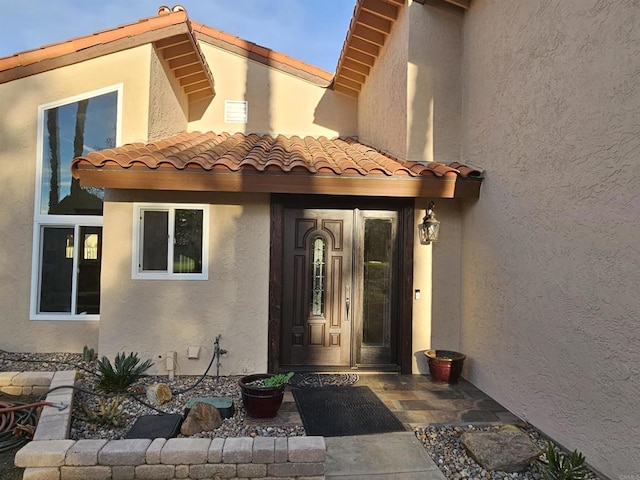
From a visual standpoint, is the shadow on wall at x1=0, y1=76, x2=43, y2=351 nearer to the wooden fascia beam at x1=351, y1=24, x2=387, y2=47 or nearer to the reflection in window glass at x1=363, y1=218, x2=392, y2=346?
the reflection in window glass at x1=363, y1=218, x2=392, y2=346

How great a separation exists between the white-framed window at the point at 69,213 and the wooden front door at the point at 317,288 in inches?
155

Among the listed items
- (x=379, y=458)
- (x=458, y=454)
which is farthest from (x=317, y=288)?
(x=458, y=454)

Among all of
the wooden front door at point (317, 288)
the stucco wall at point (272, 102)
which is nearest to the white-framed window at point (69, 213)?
the stucco wall at point (272, 102)

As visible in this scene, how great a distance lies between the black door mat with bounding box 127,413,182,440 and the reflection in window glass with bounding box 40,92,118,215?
4669 millimetres

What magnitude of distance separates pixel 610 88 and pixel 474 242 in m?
3.39

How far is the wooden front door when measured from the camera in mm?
7715

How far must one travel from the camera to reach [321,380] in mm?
7332

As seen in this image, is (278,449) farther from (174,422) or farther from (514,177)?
(514,177)

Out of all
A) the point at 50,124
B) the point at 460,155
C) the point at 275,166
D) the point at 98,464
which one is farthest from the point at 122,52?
the point at 98,464

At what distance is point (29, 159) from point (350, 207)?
648cm

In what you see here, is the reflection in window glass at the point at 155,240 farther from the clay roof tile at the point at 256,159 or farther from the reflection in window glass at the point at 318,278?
the reflection in window glass at the point at 318,278

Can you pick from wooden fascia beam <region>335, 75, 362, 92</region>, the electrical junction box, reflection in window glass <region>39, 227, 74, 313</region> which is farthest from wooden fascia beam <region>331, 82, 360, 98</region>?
the electrical junction box

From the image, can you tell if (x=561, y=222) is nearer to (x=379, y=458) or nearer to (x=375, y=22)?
(x=379, y=458)

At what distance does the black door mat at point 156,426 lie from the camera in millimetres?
5039
